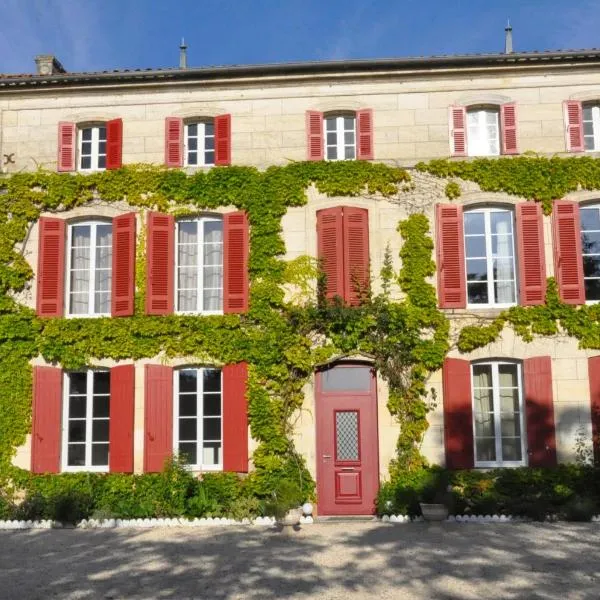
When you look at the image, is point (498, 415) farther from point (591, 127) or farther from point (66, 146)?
point (66, 146)

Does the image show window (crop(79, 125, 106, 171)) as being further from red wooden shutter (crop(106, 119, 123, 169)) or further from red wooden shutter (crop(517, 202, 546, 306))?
red wooden shutter (crop(517, 202, 546, 306))

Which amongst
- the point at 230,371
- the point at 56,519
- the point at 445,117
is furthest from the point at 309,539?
the point at 445,117

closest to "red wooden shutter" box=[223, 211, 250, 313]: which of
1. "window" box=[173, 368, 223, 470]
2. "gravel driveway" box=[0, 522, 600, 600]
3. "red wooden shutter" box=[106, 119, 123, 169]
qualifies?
"window" box=[173, 368, 223, 470]

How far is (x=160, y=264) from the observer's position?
→ 13.5m

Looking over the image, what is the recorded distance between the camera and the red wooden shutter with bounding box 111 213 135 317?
13.4 m

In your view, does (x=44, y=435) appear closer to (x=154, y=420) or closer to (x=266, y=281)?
(x=154, y=420)

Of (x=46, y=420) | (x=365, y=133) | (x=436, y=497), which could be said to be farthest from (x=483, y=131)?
(x=46, y=420)

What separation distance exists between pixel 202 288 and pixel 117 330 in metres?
1.67

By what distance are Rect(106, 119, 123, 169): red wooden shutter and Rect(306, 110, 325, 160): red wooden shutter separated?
137 inches

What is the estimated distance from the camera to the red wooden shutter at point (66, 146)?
14000mm

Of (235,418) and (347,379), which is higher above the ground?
(347,379)

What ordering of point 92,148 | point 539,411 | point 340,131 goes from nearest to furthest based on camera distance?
point 539,411 → point 340,131 → point 92,148

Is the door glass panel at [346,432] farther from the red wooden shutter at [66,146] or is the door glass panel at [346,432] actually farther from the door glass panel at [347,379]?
the red wooden shutter at [66,146]

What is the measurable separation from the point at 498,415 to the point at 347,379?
8.69 ft
